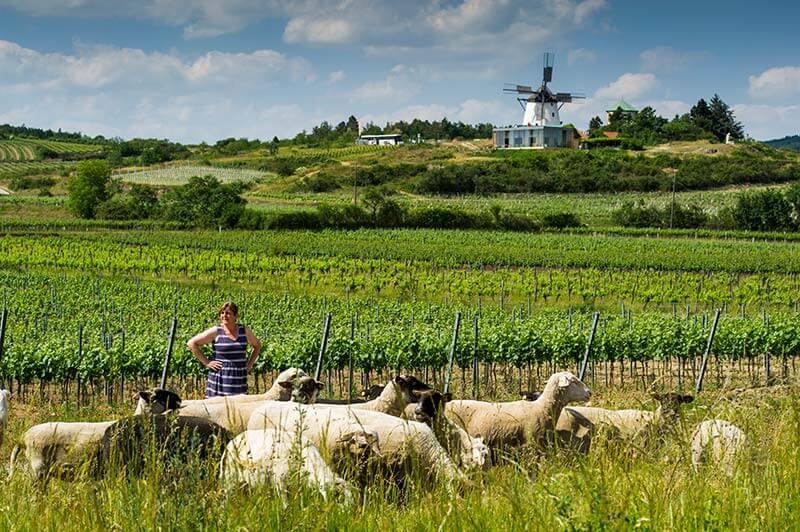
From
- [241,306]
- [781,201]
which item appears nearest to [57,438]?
[241,306]

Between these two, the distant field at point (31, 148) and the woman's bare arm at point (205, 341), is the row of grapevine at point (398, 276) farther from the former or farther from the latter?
the distant field at point (31, 148)

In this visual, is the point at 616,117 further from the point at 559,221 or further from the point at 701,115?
the point at 559,221

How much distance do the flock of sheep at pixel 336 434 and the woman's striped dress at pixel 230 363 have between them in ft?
3.07

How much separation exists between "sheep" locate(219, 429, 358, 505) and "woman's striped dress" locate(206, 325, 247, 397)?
12.7ft

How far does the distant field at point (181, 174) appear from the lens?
11238 centimetres

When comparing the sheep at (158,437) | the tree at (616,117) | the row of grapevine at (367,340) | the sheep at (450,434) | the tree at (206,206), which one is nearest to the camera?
the sheep at (158,437)

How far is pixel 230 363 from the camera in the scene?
9.60m

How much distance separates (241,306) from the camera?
29016 millimetres

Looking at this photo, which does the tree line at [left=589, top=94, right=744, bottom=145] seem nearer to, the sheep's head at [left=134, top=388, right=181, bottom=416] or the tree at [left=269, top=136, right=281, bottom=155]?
the tree at [left=269, top=136, right=281, bottom=155]

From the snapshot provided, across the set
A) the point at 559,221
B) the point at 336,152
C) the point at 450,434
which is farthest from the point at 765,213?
the point at 336,152

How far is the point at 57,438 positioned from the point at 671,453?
444cm

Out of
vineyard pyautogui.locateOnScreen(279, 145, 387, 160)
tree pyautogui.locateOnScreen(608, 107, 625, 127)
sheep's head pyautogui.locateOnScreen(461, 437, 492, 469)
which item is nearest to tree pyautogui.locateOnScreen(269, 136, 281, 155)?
vineyard pyautogui.locateOnScreen(279, 145, 387, 160)

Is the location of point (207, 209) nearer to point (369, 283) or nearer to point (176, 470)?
point (369, 283)

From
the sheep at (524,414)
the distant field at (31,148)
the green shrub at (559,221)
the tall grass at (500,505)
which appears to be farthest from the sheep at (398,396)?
the distant field at (31,148)
